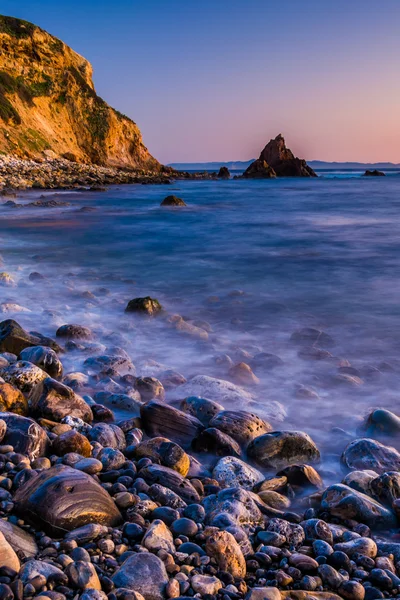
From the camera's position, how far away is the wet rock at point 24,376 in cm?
381

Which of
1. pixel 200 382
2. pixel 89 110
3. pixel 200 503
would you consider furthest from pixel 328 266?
pixel 89 110

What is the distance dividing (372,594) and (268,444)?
1349 millimetres

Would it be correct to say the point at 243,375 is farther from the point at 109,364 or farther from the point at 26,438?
the point at 26,438

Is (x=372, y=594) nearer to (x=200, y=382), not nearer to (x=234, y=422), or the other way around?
(x=234, y=422)

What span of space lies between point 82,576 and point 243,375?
10.5 feet

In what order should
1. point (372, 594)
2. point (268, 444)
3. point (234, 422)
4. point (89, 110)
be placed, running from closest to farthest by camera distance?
point (372, 594) < point (268, 444) < point (234, 422) < point (89, 110)

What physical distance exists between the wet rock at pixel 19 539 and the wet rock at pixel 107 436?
3.59ft

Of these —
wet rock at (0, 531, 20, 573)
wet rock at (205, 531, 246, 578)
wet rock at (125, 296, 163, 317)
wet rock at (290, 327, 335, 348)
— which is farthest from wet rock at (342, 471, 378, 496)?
wet rock at (125, 296, 163, 317)

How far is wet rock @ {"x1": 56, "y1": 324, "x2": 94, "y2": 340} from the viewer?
563 centimetres

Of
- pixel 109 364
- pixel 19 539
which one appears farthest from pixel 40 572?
pixel 109 364

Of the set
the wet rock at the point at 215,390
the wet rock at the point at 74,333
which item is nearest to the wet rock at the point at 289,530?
the wet rock at the point at 215,390

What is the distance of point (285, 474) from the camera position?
321cm

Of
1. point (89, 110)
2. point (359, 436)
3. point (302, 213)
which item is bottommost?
point (359, 436)

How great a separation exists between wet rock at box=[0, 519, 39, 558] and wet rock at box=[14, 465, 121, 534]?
9 centimetres
